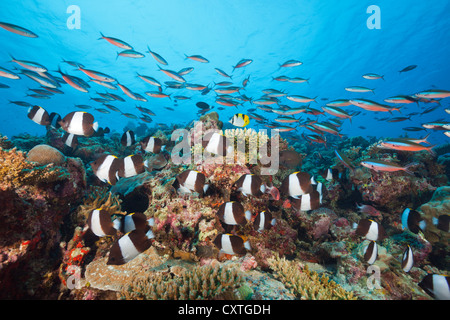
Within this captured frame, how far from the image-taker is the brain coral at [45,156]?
426 centimetres

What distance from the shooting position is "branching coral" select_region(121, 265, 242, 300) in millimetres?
2711

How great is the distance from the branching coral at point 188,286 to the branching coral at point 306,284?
1.18 m

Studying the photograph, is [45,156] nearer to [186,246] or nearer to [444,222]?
[186,246]

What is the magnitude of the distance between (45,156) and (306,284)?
630cm

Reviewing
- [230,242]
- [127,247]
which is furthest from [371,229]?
[127,247]

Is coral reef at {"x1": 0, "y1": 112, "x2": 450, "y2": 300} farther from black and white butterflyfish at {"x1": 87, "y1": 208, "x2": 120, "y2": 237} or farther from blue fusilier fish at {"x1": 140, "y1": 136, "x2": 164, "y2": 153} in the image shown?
black and white butterflyfish at {"x1": 87, "y1": 208, "x2": 120, "y2": 237}

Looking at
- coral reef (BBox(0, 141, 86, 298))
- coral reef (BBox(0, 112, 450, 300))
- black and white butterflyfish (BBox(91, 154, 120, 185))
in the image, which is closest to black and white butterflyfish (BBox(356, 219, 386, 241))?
coral reef (BBox(0, 112, 450, 300))

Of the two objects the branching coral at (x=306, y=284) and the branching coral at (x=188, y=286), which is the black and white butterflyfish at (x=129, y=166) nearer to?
the branching coral at (x=188, y=286)

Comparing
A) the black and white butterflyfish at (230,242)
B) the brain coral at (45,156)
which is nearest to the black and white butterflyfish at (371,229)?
the black and white butterflyfish at (230,242)

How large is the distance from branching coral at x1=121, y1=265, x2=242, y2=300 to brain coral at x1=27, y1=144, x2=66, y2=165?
11.1ft

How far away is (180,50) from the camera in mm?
35844

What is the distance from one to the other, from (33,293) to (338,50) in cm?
4231
